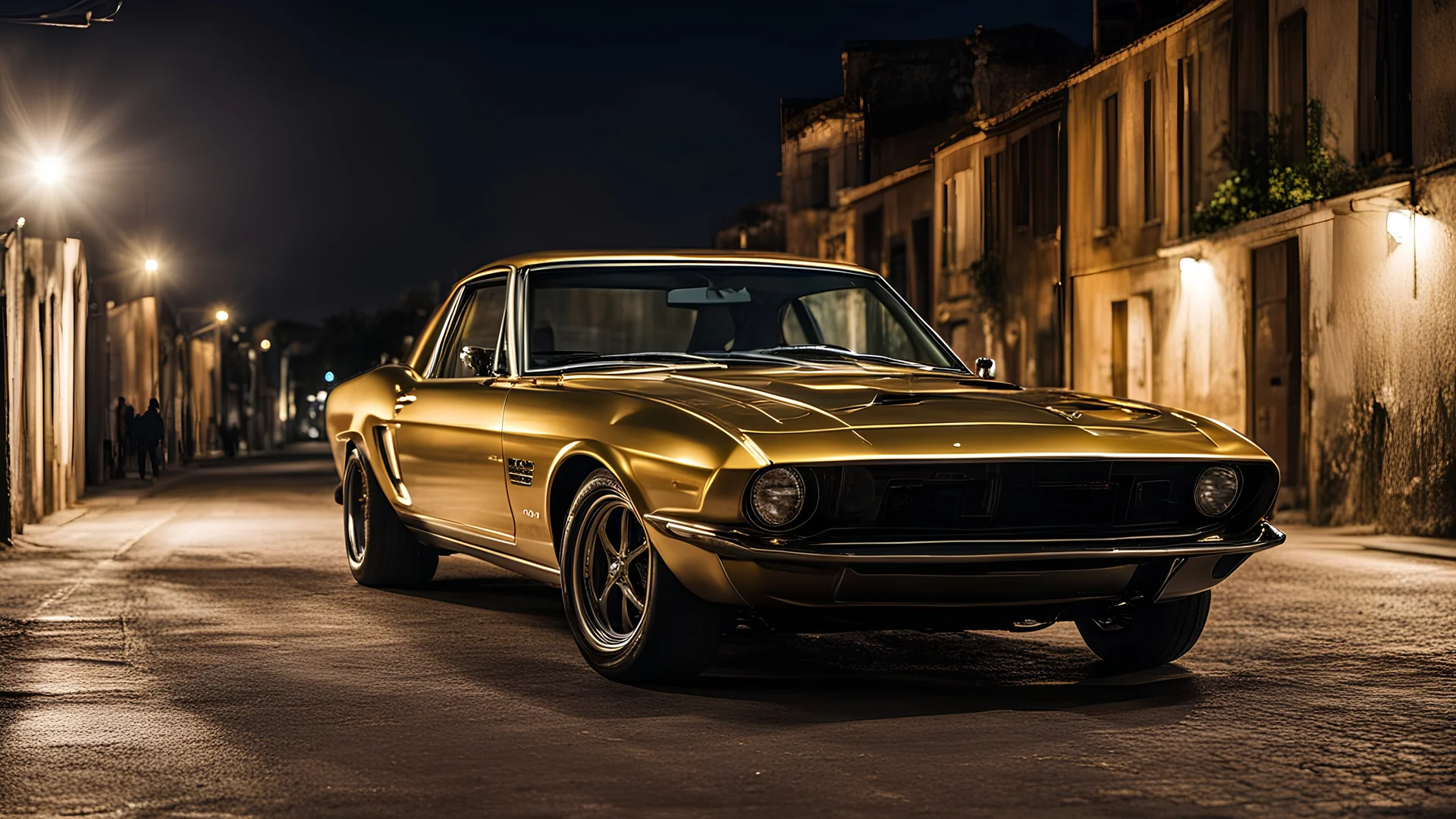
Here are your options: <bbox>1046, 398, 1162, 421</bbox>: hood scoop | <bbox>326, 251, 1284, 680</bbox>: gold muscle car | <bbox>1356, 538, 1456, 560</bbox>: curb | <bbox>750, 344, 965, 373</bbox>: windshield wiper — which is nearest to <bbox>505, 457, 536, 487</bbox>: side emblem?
<bbox>326, 251, 1284, 680</bbox>: gold muscle car

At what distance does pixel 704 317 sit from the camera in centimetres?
840

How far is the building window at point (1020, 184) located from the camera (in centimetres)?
3077

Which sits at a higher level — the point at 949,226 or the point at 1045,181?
the point at 1045,181

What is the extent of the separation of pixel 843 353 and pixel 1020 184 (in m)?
23.7

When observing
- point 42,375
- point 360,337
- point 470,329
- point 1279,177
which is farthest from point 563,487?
point 360,337

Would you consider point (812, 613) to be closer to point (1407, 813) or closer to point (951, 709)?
point (951, 709)

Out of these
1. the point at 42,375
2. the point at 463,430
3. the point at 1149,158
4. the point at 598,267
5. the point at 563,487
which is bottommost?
the point at 563,487

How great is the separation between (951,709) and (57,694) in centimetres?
318

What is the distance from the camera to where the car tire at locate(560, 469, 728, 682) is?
259 inches

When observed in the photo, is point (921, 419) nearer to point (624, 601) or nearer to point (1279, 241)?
point (624, 601)

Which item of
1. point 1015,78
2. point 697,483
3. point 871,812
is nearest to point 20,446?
point 697,483

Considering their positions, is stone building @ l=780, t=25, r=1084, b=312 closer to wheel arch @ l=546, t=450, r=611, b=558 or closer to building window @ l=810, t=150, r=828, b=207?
building window @ l=810, t=150, r=828, b=207

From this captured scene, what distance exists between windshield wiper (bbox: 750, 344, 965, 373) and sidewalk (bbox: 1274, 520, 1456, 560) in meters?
7.12

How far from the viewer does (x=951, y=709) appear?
20.9ft
